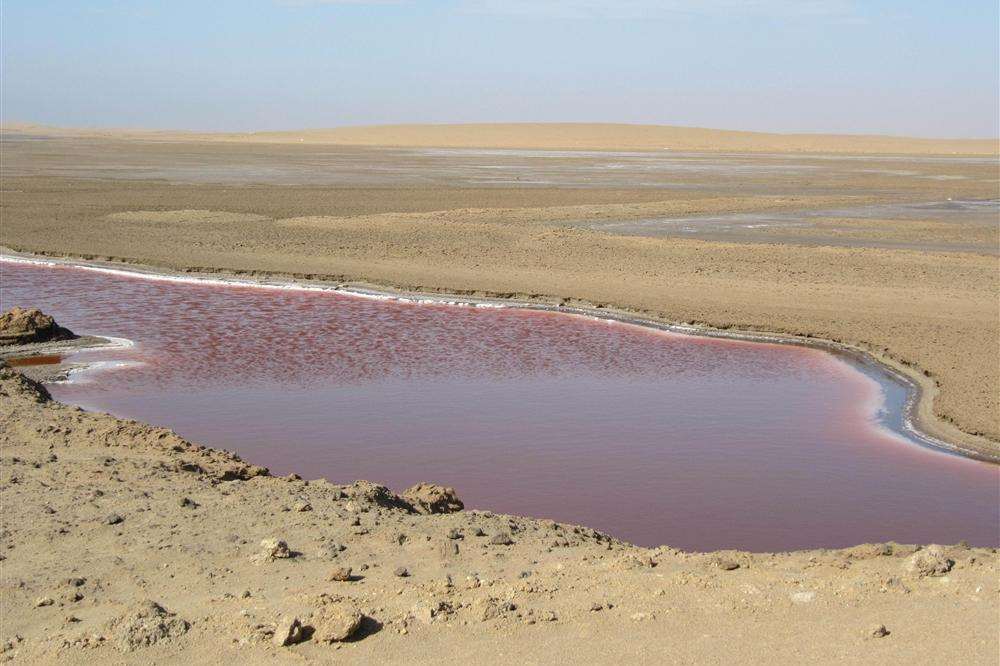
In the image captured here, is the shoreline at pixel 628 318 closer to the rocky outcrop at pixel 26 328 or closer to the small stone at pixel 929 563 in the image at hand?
the small stone at pixel 929 563

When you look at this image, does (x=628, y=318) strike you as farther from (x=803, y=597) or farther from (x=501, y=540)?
(x=803, y=597)

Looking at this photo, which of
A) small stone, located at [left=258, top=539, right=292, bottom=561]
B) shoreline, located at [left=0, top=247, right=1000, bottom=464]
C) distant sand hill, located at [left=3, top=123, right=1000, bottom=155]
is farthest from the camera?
distant sand hill, located at [left=3, top=123, right=1000, bottom=155]

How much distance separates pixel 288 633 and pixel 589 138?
12581 centimetres

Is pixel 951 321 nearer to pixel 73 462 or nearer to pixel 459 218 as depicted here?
pixel 73 462

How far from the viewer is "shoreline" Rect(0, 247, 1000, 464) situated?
34.1ft

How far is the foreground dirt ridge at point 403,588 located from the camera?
196 inches

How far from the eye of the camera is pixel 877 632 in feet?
16.4

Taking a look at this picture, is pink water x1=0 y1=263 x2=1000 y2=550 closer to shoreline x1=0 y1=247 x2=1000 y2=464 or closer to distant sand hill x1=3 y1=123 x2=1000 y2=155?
shoreline x1=0 y1=247 x2=1000 y2=464

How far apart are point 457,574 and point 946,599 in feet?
7.91

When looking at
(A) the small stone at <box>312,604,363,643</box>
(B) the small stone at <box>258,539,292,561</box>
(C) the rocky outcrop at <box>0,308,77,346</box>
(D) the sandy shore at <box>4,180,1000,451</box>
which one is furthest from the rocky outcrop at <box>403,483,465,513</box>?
(C) the rocky outcrop at <box>0,308,77,346</box>

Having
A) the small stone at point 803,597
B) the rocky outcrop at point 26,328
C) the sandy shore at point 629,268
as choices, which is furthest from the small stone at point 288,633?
the rocky outcrop at point 26,328

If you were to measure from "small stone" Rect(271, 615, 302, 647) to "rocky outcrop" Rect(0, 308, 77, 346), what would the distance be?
9883mm

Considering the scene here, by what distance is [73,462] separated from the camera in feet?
Result: 26.1

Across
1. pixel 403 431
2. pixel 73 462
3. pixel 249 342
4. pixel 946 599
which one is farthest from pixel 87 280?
pixel 946 599
